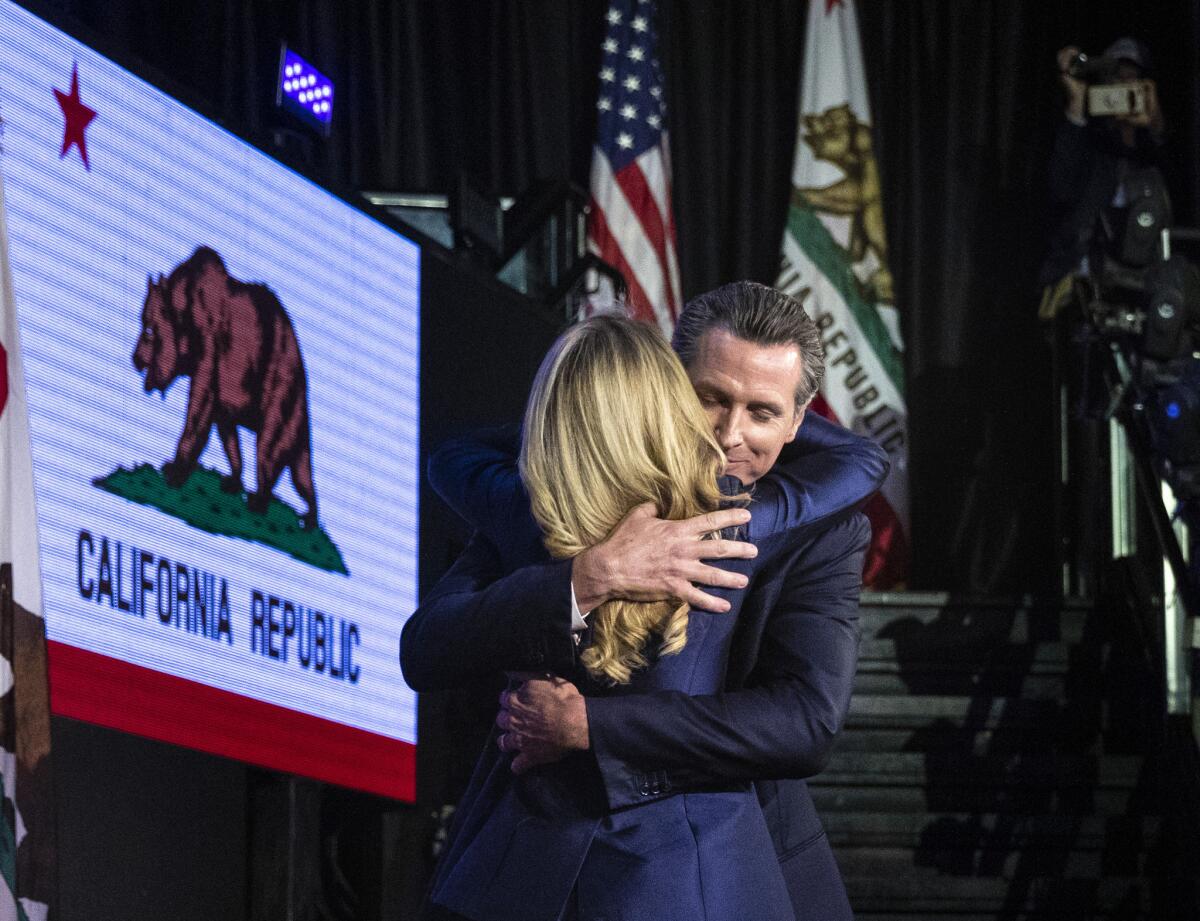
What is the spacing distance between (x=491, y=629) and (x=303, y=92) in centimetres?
308

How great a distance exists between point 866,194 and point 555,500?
24.8ft

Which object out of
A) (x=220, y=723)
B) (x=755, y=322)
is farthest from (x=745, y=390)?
(x=220, y=723)

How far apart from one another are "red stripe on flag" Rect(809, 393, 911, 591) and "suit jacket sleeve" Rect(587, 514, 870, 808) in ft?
22.3

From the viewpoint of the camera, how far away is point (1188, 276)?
7.07 metres

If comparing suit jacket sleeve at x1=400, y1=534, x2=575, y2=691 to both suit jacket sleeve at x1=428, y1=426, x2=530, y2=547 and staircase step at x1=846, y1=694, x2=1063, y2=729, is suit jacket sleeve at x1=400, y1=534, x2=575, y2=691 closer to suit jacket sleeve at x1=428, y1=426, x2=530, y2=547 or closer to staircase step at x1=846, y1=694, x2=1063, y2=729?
suit jacket sleeve at x1=428, y1=426, x2=530, y2=547

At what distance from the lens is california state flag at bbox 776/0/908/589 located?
361 inches

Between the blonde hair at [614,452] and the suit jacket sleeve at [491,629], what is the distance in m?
0.04

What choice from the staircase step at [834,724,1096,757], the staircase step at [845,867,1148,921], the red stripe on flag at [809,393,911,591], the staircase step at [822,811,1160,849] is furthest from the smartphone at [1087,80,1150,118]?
the staircase step at [845,867,1148,921]

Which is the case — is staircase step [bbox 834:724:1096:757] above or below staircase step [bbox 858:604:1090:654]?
below

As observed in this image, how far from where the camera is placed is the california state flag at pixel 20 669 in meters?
2.98

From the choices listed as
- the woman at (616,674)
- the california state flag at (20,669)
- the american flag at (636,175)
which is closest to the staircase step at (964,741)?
the american flag at (636,175)

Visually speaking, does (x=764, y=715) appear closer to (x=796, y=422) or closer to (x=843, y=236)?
(x=796, y=422)

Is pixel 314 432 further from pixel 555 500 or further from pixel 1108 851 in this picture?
pixel 1108 851

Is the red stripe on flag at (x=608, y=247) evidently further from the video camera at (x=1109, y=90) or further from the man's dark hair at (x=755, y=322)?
the man's dark hair at (x=755, y=322)
